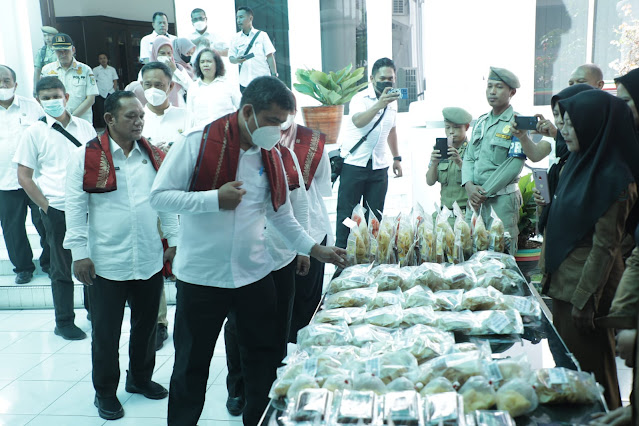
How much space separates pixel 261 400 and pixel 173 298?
2563 mm

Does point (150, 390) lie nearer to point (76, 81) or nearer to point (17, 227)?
point (17, 227)

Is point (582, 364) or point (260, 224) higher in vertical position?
point (260, 224)

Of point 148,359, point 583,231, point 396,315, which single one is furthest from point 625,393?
point 148,359

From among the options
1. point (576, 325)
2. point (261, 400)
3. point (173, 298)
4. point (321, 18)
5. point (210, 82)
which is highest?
point (321, 18)

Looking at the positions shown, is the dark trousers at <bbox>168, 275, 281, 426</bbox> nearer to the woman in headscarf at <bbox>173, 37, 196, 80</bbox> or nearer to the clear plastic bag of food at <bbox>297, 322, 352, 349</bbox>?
the clear plastic bag of food at <bbox>297, 322, 352, 349</bbox>

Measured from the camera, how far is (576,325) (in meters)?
2.33

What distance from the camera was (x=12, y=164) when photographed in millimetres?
4840

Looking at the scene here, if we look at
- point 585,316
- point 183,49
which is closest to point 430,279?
point 585,316

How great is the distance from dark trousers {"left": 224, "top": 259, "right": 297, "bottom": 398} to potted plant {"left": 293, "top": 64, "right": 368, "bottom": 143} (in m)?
4.89

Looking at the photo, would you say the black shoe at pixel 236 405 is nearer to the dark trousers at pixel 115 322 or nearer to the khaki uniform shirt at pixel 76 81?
the dark trousers at pixel 115 322

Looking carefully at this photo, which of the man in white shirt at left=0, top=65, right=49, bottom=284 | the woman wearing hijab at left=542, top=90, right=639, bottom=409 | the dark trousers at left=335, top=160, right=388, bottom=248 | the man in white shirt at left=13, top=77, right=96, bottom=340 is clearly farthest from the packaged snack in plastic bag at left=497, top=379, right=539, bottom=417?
the man in white shirt at left=0, top=65, right=49, bottom=284

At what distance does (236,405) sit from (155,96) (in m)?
2.18

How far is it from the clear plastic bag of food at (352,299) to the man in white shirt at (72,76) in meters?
4.80

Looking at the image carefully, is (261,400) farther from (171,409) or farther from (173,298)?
(173,298)
